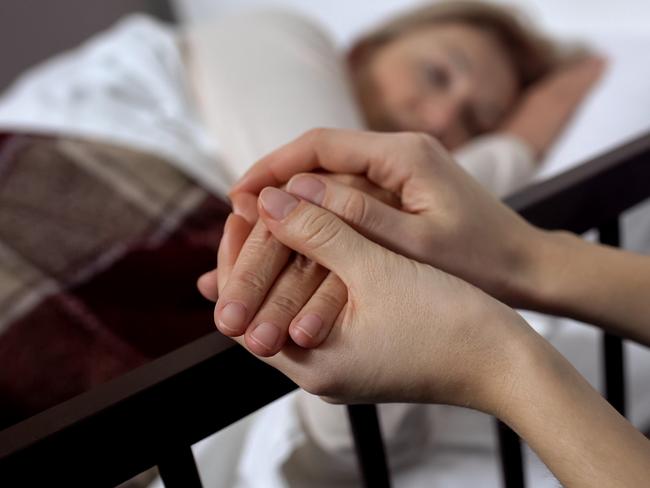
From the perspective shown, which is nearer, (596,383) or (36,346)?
(36,346)

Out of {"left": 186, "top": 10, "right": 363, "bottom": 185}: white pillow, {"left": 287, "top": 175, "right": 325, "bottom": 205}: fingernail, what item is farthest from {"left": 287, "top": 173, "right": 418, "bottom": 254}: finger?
{"left": 186, "top": 10, "right": 363, "bottom": 185}: white pillow

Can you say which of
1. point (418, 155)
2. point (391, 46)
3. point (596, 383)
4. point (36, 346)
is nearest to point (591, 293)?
point (418, 155)

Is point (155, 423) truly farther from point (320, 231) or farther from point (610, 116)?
point (610, 116)

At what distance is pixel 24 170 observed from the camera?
899mm

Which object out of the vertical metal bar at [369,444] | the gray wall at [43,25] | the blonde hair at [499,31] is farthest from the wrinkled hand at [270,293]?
the gray wall at [43,25]

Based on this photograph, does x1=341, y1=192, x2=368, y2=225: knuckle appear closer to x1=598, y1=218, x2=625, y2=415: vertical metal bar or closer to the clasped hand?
the clasped hand

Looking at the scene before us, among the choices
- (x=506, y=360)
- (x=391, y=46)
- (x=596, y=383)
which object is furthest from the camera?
(x=391, y=46)

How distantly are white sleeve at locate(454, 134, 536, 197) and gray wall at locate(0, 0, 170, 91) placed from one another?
1393 mm

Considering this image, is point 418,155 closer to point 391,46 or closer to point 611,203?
point 611,203

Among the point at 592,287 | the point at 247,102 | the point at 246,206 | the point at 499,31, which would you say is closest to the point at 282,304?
the point at 246,206

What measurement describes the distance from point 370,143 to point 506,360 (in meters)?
0.19

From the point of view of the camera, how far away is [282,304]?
421 millimetres

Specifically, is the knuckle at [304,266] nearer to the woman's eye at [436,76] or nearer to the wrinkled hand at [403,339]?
the wrinkled hand at [403,339]

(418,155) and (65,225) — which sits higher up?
(418,155)
